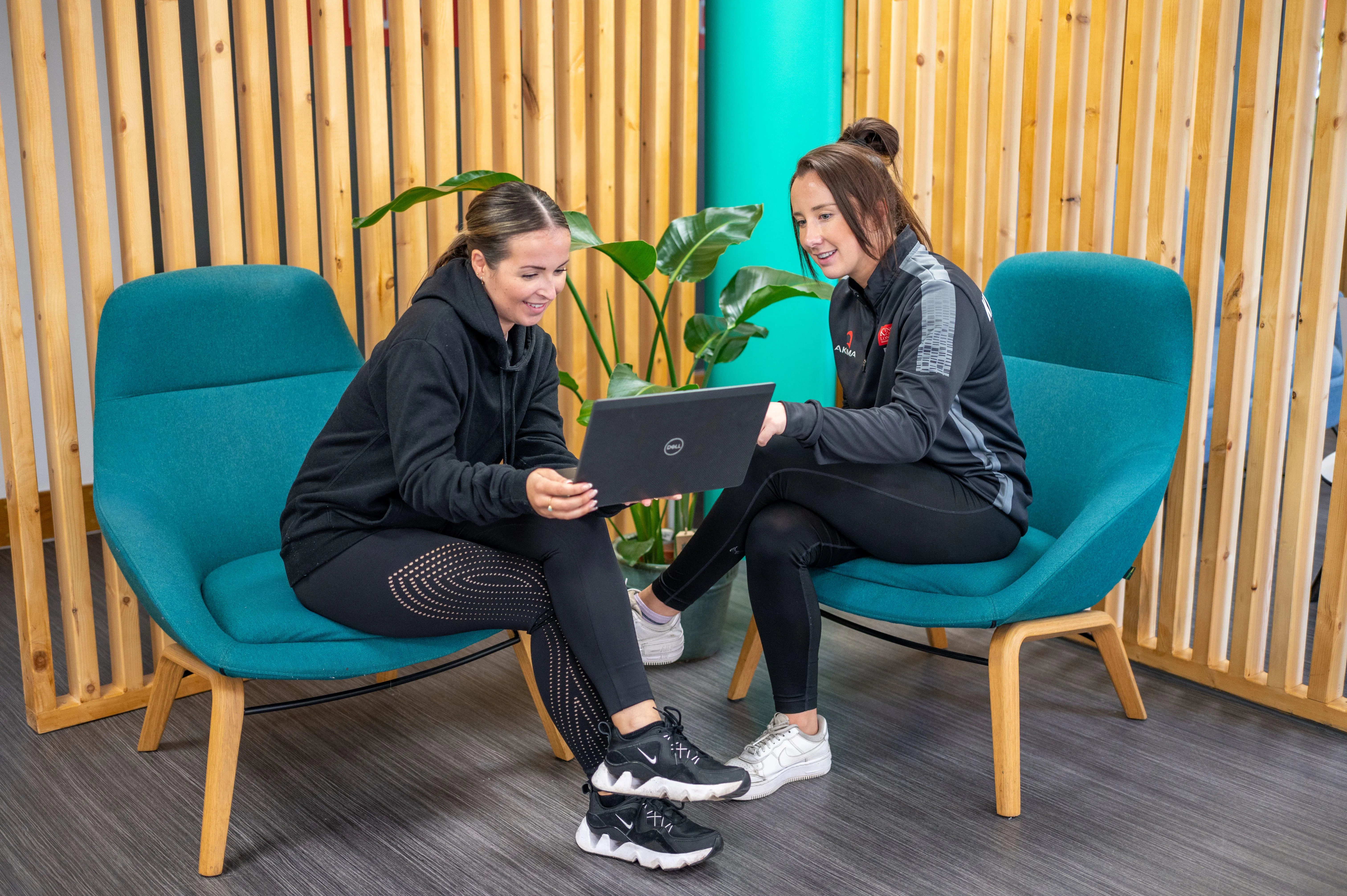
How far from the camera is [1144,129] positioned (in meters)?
2.45

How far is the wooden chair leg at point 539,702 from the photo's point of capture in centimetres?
218

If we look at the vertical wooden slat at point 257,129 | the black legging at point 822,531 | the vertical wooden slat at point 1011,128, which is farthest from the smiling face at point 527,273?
the vertical wooden slat at point 1011,128

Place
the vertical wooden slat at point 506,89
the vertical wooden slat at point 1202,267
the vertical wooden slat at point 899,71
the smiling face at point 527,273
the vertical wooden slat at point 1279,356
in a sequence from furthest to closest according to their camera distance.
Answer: the vertical wooden slat at point 899,71 → the vertical wooden slat at point 506,89 → the vertical wooden slat at point 1202,267 → the vertical wooden slat at point 1279,356 → the smiling face at point 527,273

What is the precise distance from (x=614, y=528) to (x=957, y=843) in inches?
53.2

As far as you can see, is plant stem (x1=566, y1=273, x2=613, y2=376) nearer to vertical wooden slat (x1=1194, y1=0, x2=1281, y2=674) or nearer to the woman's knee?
the woman's knee

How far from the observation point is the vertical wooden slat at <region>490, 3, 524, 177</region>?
2.66 meters

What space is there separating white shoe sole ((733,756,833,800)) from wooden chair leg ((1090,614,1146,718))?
0.58 meters

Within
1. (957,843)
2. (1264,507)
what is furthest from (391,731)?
(1264,507)

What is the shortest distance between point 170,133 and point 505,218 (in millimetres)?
866

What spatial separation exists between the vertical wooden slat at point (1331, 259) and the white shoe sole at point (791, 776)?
1.04 metres

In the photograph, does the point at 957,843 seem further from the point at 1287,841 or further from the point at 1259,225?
the point at 1259,225

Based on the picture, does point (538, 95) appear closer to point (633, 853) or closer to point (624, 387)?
point (624, 387)

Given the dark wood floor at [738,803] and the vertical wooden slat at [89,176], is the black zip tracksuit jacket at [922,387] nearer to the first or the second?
the dark wood floor at [738,803]

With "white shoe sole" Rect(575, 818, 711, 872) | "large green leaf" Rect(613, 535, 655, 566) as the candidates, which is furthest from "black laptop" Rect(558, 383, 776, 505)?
"large green leaf" Rect(613, 535, 655, 566)
